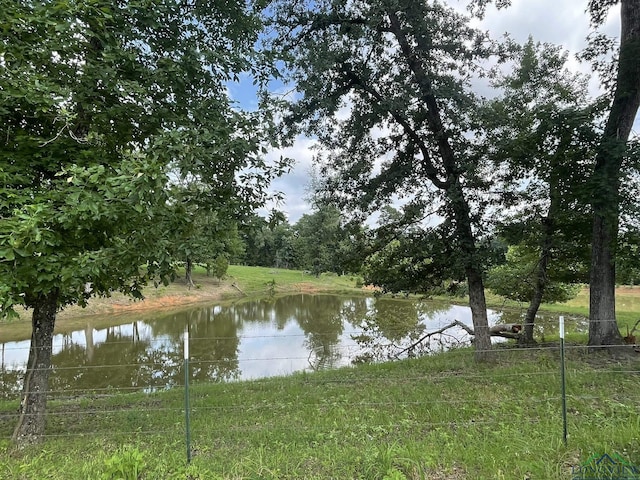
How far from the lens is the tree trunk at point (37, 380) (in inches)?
169

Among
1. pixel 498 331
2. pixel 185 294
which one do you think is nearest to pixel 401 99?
pixel 498 331

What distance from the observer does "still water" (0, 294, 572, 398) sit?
9805mm

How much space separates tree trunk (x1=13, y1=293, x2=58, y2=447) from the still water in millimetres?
528

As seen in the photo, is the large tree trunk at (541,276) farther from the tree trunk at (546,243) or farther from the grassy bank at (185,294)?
the grassy bank at (185,294)

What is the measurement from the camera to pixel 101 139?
4.23 m

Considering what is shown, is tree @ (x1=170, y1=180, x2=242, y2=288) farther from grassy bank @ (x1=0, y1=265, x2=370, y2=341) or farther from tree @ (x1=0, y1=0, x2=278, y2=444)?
grassy bank @ (x1=0, y1=265, x2=370, y2=341)

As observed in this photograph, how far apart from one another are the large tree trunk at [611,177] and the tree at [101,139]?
551cm

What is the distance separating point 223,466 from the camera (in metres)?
3.36

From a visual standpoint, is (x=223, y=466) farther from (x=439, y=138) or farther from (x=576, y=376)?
(x=439, y=138)

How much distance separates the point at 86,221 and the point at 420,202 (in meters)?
6.42

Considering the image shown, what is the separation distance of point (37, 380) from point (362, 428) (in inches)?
149

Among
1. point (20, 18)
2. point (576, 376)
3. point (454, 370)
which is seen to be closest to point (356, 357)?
point (454, 370)

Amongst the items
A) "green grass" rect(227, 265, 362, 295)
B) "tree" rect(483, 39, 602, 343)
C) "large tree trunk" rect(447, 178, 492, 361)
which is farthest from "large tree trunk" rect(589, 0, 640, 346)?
"green grass" rect(227, 265, 362, 295)

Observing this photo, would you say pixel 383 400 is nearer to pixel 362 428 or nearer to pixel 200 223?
pixel 362 428
